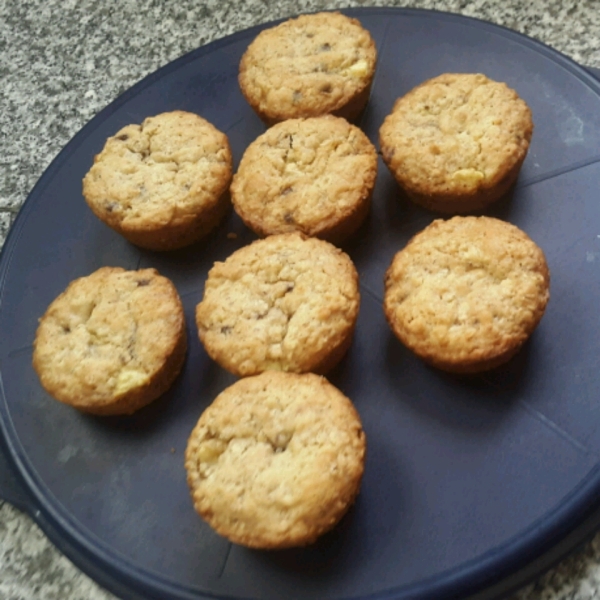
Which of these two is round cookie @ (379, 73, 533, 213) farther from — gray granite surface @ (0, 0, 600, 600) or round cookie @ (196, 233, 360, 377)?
gray granite surface @ (0, 0, 600, 600)

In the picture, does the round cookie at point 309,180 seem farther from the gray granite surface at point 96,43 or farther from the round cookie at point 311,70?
the gray granite surface at point 96,43

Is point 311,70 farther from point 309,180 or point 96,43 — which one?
point 96,43

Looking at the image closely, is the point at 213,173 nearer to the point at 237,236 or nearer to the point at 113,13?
the point at 237,236

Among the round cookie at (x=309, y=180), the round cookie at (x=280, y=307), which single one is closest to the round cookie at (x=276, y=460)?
the round cookie at (x=280, y=307)

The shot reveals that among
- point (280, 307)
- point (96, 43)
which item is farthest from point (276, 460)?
point (96, 43)

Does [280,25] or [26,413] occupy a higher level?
[280,25]

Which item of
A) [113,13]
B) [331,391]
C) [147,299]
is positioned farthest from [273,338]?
[113,13]
